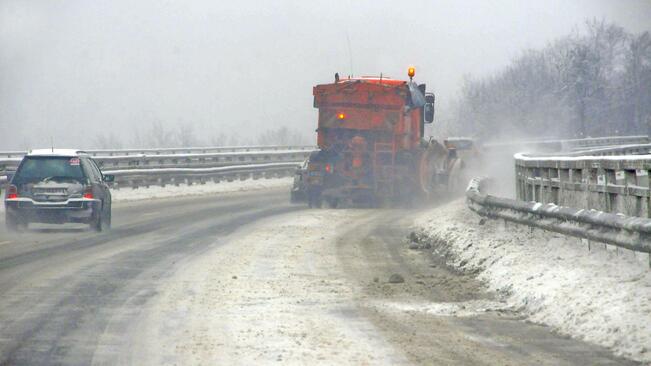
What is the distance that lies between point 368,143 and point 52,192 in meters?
10.2

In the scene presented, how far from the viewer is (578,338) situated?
8.90 meters

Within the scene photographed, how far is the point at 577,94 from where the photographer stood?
336 feet

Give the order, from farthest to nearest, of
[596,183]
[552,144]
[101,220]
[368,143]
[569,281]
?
1. [552,144]
2. [368,143]
3. [101,220]
4. [596,183]
5. [569,281]

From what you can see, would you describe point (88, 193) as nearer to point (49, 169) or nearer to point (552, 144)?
point (49, 169)

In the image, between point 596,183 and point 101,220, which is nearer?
point 596,183

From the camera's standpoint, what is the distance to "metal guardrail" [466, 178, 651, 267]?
10.3 meters

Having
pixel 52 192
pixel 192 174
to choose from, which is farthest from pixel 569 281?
pixel 192 174

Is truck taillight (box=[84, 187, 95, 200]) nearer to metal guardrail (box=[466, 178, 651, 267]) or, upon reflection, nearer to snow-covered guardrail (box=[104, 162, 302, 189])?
metal guardrail (box=[466, 178, 651, 267])

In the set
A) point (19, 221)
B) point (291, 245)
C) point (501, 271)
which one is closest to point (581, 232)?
point (501, 271)

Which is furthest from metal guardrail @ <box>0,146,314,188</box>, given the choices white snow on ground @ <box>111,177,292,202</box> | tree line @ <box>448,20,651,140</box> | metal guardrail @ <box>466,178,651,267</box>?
tree line @ <box>448,20,651,140</box>

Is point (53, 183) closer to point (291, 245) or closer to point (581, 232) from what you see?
point (291, 245)

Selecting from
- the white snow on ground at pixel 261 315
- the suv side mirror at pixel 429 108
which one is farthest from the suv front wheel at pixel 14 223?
the suv side mirror at pixel 429 108

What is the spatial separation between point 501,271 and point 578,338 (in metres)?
3.84

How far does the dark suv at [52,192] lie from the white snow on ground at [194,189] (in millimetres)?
13153
